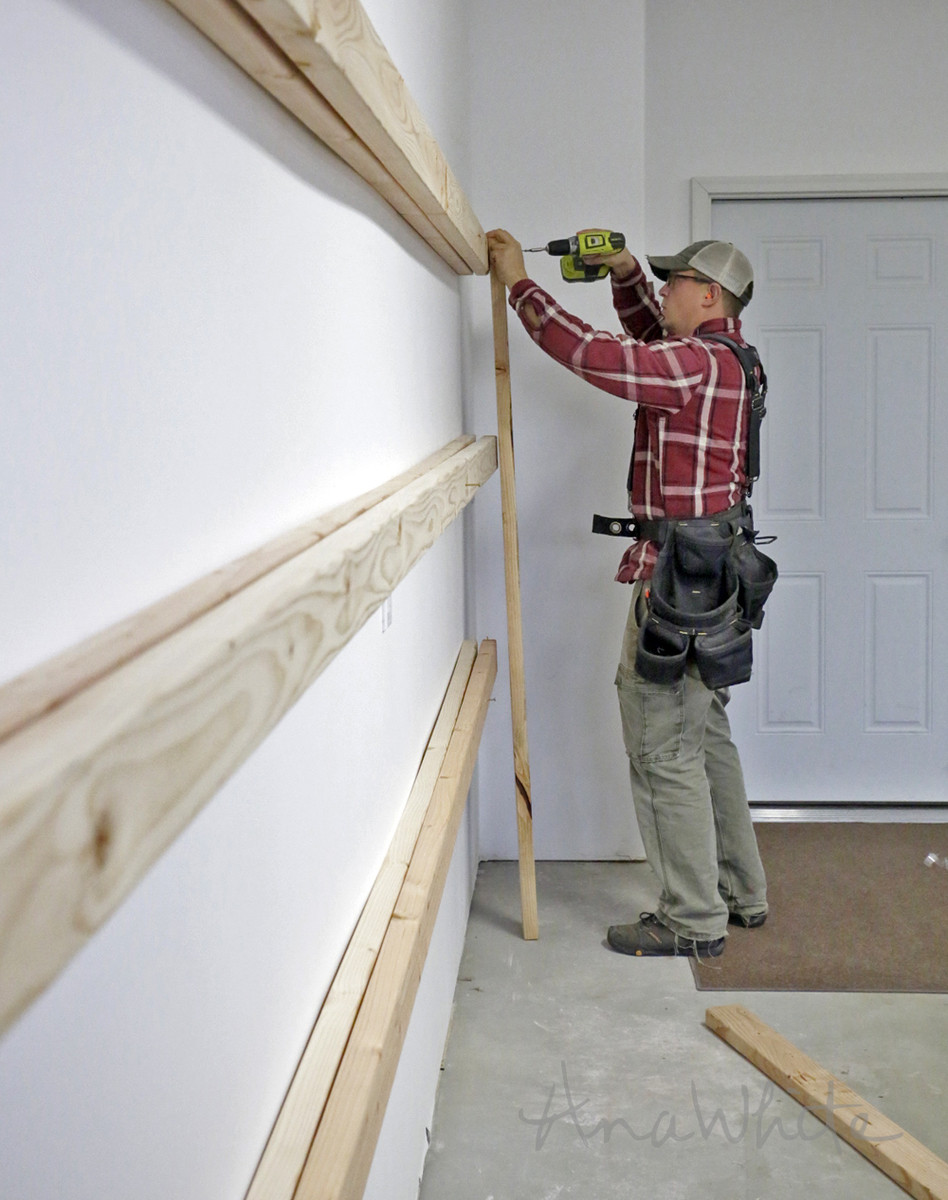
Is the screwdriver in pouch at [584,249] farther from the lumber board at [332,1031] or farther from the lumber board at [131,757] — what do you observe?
the lumber board at [131,757]

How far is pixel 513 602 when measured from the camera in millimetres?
3100

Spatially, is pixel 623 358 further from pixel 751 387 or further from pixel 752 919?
pixel 752 919

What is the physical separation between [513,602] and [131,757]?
2.63 meters

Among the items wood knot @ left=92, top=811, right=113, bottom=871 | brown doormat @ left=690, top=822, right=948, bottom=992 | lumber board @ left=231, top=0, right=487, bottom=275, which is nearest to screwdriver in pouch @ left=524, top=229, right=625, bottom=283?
lumber board @ left=231, top=0, right=487, bottom=275

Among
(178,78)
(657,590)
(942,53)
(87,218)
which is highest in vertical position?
(942,53)

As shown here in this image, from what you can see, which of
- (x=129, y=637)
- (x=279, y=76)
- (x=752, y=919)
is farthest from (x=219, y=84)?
(x=752, y=919)

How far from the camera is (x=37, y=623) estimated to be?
0.55m

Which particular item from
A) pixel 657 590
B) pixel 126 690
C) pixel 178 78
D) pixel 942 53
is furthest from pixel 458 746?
pixel 942 53

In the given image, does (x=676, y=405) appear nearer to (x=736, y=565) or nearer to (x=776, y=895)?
(x=736, y=565)

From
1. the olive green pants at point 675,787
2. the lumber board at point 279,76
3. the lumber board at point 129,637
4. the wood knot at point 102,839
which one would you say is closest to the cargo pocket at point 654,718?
the olive green pants at point 675,787

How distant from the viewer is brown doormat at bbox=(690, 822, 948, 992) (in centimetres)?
289

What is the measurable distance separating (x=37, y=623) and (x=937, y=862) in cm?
362

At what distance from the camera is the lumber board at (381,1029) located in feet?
3.14

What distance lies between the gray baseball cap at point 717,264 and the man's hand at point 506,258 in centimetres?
37
